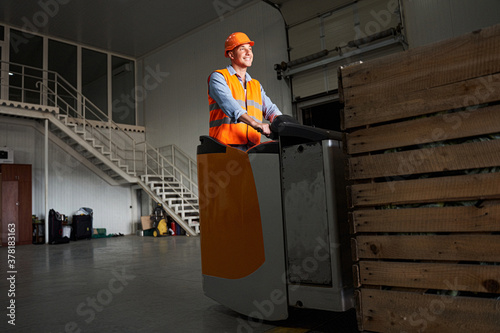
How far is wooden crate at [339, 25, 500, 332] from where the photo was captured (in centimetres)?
149

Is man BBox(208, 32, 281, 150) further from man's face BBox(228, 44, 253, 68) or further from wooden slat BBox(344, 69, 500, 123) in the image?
wooden slat BBox(344, 69, 500, 123)

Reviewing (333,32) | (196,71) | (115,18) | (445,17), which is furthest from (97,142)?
(445,17)

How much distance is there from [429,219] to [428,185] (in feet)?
0.51

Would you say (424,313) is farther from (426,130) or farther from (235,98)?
(235,98)

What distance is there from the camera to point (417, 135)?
65.5 inches

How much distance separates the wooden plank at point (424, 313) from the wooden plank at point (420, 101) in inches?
33.1

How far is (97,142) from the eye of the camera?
536 inches

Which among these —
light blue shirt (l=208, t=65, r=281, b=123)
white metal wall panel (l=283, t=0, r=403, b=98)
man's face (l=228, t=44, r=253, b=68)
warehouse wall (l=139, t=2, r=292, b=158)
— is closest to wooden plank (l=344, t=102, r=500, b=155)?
light blue shirt (l=208, t=65, r=281, b=123)

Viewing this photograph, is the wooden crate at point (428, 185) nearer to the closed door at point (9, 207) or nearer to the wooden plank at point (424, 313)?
the wooden plank at point (424, 313)

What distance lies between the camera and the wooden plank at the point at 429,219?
1483 millimetres

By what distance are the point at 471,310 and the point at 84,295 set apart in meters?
3.13

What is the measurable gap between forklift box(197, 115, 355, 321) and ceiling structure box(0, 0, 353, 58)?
8300 millimetres

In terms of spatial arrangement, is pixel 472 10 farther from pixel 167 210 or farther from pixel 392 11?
pixel 167 210

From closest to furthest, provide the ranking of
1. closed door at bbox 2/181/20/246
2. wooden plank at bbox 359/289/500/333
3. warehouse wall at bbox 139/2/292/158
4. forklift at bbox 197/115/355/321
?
wooden plank at bbox 359/289/500/333
forklift at bbox 197/115/355/321
warehouse wall at bbox 139/2/292/158
closed door at bbox 2/181/20/246
